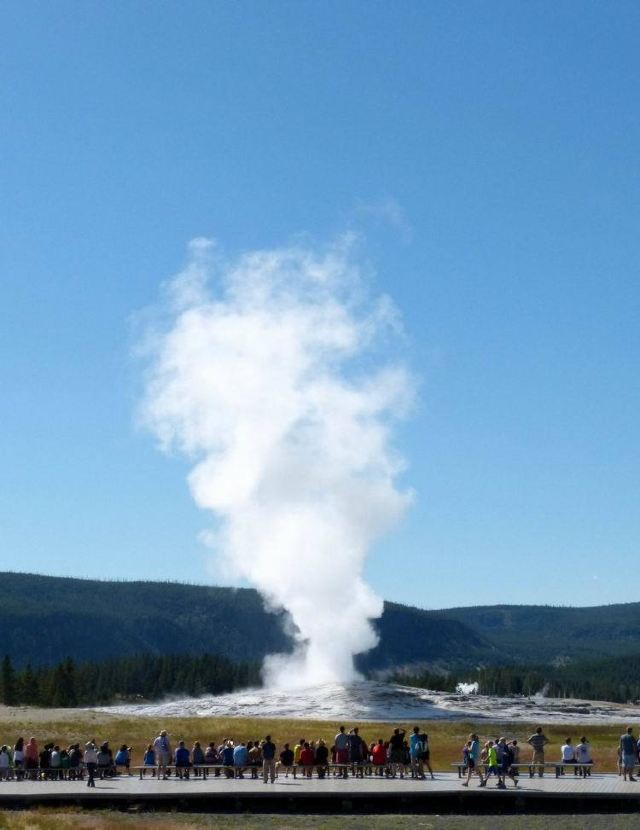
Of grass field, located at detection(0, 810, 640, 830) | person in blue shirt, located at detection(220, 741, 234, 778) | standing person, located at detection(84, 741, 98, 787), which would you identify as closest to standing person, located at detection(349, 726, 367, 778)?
person in blue shirt, located at detection(220, 741, 234, 778)

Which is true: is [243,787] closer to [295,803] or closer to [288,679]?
[295,803]

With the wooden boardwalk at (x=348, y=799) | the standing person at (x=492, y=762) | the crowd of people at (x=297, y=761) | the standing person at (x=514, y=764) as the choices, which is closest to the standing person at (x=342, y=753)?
the crowd of people at (x=297, y=761)

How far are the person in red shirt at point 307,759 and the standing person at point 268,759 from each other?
157 cm

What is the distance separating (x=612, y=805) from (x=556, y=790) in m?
1.78

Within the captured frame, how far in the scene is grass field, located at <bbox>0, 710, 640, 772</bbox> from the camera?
62094 millimetres

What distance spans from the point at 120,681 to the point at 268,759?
14022cm

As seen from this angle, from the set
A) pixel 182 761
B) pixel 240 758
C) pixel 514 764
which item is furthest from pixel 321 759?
pixel 514 764

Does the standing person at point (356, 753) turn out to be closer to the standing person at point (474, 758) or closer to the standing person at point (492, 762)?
the standing person at point (474, 758)

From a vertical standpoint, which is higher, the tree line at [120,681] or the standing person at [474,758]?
the tree line at [120,681]

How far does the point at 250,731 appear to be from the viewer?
A: 2864 inches

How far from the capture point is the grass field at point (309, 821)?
29.8 metres

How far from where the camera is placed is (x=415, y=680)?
175125 millimetres

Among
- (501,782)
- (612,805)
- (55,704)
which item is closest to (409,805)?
(501,782)

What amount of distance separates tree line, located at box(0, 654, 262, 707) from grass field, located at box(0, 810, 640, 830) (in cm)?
9875
